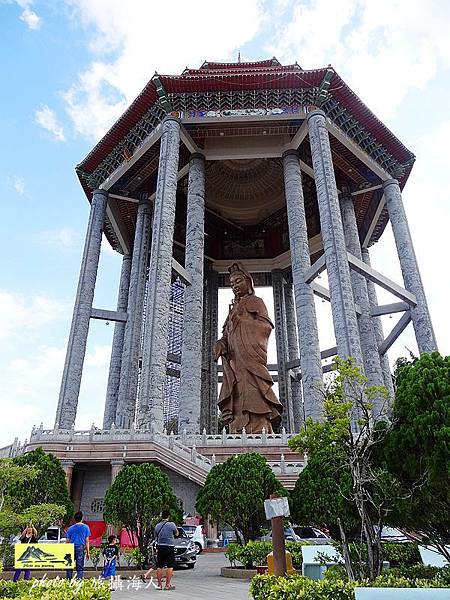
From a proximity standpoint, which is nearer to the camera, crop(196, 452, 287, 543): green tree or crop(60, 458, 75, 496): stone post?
crop(196, 452, 287, 543): green tree

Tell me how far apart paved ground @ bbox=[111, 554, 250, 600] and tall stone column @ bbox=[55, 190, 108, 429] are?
45.7ft

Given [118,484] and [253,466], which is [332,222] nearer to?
[253,466]

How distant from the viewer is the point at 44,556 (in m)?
8.35

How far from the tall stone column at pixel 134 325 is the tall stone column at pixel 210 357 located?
6899mm

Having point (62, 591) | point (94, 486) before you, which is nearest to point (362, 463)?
point (62, 591)

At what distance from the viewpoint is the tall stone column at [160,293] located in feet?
66.7

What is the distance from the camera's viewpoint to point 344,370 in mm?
7863

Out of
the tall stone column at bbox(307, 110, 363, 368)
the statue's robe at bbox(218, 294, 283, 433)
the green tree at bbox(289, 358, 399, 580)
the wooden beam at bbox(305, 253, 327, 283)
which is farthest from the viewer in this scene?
the statue's robe at bbox(218, 294, 283, 433)

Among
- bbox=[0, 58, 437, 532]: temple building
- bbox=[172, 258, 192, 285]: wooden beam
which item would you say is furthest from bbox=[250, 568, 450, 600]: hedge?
bbox=[172, 258, 192, 285]: wooden beam

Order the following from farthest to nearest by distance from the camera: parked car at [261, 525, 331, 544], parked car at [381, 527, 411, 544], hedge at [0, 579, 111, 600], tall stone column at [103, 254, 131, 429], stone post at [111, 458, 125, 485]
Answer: tall stone column at [103, 254, 131, 429], stone post at [111, 458, 125, 485], parked car at [261, 525, 331, 544], parked car at [381, 527, 411, 544], hedge at [0, 579, 111, 600]

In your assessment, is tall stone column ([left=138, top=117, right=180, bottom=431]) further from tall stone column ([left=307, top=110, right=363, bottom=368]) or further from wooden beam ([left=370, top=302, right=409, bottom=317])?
wooden beam ([left=370, top=302, right=409, bottom=317])

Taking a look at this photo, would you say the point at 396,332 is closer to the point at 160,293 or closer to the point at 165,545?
the point at 160,293

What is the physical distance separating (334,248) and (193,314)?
7451 millimetres

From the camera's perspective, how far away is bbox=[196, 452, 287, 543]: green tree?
37.4 feet
